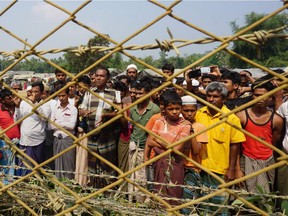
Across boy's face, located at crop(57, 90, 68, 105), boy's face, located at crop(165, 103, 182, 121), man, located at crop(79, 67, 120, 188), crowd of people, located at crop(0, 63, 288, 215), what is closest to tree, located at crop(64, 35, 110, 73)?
crowd of people, located at crop(0, 63, 288, 215)

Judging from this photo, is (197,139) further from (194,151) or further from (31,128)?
(31,128)

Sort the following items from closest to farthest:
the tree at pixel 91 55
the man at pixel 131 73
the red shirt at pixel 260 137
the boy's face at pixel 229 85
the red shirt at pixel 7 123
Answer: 1. the tree at pixel 91 55
2. the red shirt at pixel 260 137
3. the boy's face at pixel 229 85
4. the red shirt at pixel 7 123
5. the man at pixel 131 73

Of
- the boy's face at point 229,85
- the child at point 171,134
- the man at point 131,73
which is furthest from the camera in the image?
the man at point 131,73

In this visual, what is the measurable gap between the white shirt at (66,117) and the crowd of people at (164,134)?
1 cm

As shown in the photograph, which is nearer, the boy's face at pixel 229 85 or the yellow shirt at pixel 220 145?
the yellow shirt at pixel 220 145

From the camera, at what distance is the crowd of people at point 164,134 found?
108 inches

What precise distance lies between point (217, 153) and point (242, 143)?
0.95 ft

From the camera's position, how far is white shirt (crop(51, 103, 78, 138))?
416cm

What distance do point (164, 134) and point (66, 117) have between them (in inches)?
69.2

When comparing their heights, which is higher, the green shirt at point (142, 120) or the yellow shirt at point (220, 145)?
the green shirt at point (142, 120)

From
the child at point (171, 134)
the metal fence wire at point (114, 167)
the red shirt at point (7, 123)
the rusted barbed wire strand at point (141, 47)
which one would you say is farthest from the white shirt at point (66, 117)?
the rusted barbed wire strand at point (141, 47)

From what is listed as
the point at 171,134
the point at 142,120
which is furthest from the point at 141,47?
the point at 142,120

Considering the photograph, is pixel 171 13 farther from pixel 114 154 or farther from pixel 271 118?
pixel 114 154

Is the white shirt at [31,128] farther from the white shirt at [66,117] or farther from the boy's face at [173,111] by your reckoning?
the boy's face at [173,111]
